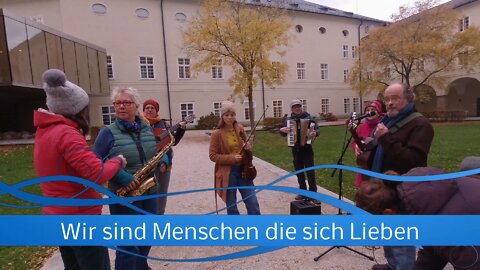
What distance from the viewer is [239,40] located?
20.8 m

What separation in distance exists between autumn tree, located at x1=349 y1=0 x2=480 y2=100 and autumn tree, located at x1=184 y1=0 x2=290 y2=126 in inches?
332

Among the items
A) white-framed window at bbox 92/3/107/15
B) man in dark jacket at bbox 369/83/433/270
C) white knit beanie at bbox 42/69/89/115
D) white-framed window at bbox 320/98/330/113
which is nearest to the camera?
white knit beanie at bbox 42/69/89/115

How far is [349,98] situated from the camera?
36.2 meters

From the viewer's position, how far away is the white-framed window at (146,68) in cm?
2691

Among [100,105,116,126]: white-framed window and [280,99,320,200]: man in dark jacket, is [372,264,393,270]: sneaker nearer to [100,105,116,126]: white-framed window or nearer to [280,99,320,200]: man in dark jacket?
[280,99,320,200]: man in dark jacket

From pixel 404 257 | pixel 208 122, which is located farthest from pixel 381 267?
pixel 208 122

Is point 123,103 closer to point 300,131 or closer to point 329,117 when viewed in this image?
point 300,131

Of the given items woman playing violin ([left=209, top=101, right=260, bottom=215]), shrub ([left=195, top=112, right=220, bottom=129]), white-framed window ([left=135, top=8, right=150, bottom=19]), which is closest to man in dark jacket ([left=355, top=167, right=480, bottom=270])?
woman playing violin ([left=209, top=101, right=260, bottom=215])

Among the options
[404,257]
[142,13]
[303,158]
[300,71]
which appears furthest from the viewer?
[300,71]

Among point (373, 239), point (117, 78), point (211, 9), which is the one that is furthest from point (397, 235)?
point (117, 78)

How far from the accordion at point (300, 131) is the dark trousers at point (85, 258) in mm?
3917

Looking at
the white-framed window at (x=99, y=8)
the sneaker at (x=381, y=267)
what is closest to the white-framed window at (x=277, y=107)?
the white-framed window at (x=99, y=8)

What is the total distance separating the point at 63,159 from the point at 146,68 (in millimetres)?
26743

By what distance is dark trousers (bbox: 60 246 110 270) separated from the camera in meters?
2.12
